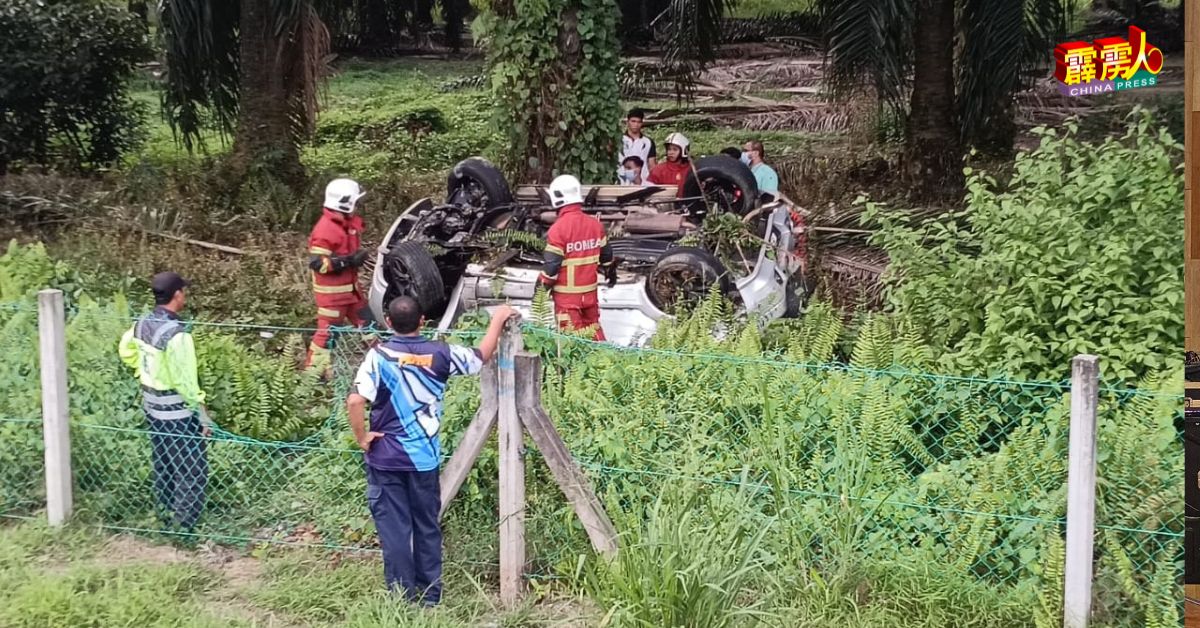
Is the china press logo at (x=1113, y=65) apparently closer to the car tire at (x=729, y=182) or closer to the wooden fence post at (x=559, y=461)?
the car tire at (x=729, y=182)

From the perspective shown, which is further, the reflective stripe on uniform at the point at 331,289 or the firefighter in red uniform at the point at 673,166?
the firefighter in red uniform at the point at 673,166

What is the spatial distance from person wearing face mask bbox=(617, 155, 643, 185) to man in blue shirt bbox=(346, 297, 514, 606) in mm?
6214

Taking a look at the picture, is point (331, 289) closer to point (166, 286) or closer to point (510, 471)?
point (166, 286)

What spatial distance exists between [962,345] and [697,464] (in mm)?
1551

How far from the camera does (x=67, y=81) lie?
12961 mm

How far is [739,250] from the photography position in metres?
7.71

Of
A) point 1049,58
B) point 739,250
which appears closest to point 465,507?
point 739,250

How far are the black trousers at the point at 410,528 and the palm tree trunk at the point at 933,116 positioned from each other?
28.3 feet

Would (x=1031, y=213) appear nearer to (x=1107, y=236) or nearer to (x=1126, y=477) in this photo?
(x=1107, y=236)

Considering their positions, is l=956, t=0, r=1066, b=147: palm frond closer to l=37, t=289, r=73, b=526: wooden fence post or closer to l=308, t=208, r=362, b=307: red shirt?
l=308, t=208, r=362, b=307: red shirt

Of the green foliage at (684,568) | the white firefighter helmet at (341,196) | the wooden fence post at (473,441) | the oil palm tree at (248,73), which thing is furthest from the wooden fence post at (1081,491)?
the oil palm tree at (248,73)

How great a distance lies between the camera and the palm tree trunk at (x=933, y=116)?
38.3 ft

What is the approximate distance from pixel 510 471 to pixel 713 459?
82 cm

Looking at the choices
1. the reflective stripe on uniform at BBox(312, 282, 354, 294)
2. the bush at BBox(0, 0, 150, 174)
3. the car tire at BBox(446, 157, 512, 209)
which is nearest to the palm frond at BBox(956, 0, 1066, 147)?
the car tire at BBox(446, 157, 512, 209)
